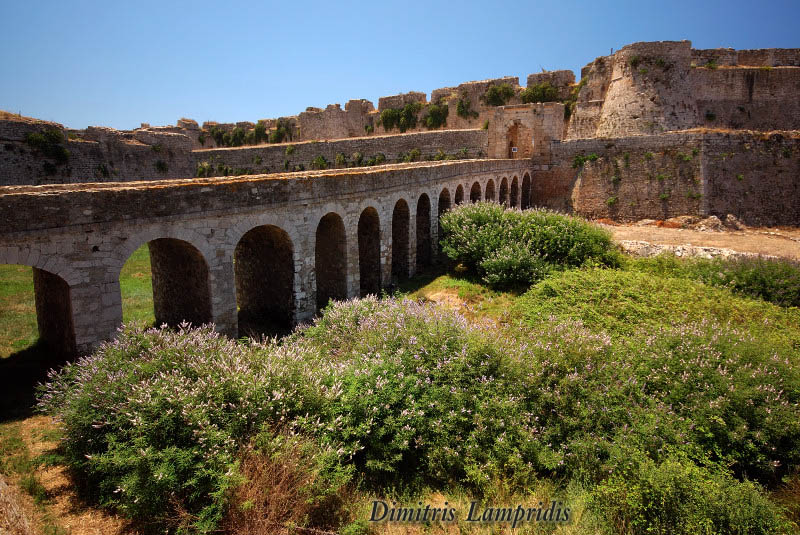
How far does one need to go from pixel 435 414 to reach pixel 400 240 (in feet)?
33.0

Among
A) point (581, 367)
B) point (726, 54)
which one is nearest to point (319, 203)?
point (581, 367)

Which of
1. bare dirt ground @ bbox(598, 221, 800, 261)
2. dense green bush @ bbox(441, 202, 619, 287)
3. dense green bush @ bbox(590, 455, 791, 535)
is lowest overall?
dense green bush @ bbox(590, 455, 791, 535)

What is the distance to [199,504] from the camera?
517 centimetres

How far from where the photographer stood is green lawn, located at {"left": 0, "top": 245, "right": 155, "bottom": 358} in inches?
387

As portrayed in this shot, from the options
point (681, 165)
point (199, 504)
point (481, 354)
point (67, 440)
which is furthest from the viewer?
point (681, 165)

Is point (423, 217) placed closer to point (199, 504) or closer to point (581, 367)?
point (581, 367)

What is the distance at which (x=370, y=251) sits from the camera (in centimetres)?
1481

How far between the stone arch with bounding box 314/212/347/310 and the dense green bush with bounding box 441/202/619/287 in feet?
13.4

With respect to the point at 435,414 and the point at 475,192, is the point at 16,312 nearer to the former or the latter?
the point at 435,414

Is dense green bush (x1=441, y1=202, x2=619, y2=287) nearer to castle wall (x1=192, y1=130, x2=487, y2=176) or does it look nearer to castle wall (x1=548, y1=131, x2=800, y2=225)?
castle wall (x1=548, y1=131, x2=800, y2=225)

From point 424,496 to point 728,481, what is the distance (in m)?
3.83

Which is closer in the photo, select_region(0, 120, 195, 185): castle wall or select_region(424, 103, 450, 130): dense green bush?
select_region(0, 120, 195, 185): castle wall

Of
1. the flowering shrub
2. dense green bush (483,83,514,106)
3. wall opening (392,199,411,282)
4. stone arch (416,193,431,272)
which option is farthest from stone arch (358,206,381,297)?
dense green bush (483,83,514,106)

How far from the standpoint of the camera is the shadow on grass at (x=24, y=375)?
7282 mm
